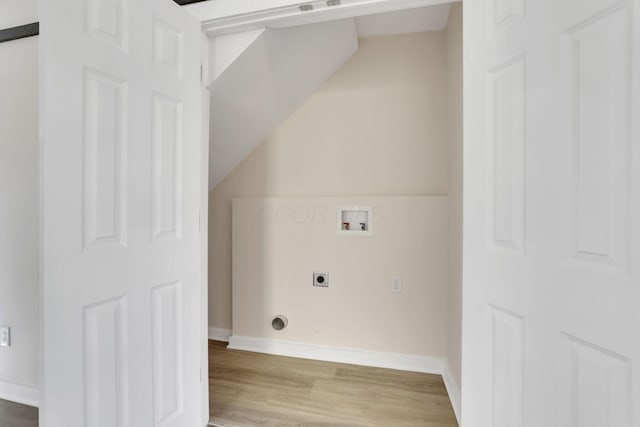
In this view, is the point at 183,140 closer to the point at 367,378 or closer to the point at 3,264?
the point at 3,264

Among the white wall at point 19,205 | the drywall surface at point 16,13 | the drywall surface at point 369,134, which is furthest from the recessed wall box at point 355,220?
the drywall surface at point 16,13

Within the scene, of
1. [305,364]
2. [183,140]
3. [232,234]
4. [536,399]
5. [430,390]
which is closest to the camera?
[536,399]

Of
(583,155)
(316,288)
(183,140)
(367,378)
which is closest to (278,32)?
(183,140)

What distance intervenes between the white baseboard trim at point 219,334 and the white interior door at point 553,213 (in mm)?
2105

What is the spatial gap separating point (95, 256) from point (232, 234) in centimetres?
150

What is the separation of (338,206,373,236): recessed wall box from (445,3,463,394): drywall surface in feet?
1.97

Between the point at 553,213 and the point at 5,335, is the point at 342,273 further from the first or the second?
the point at 5,335

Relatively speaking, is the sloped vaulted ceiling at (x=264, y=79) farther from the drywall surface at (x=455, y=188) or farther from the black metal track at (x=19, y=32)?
the black metal track at (x=19, y=32)

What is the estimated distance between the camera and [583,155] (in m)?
0.69

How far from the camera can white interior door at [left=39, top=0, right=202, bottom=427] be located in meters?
0.85

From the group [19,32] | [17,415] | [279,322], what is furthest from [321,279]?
[19,32]

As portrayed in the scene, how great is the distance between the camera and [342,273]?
219cm

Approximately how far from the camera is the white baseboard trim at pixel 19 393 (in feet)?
5.55

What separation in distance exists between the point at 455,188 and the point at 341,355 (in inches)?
61.5
